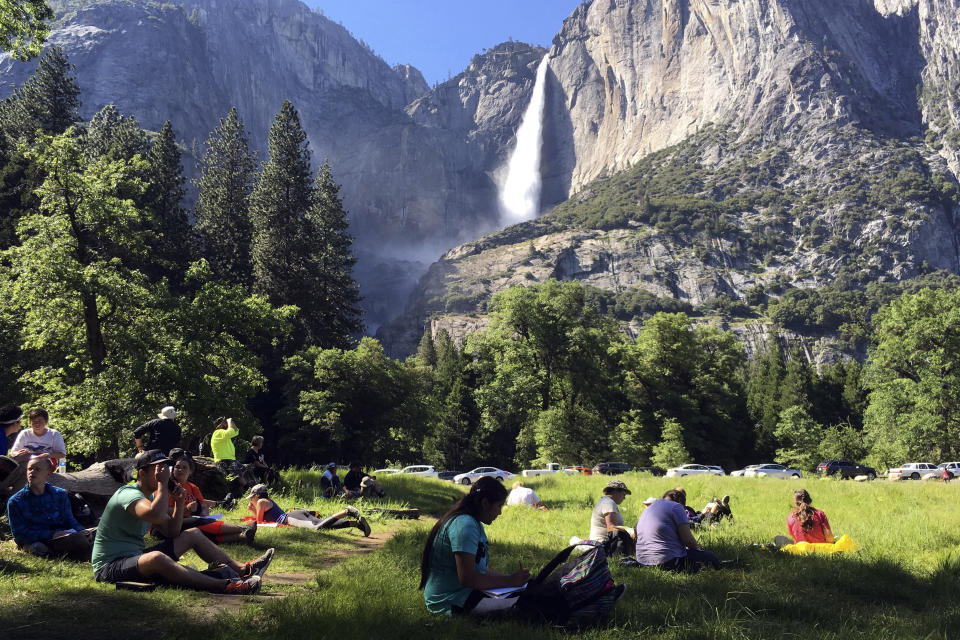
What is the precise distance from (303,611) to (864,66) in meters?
198

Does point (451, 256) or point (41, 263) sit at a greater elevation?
point (451, 256)

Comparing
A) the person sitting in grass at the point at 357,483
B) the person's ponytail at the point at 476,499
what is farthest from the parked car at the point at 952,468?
the person's ponytail at the point at 476,499

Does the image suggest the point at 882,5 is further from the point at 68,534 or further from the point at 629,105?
the point at 68,534

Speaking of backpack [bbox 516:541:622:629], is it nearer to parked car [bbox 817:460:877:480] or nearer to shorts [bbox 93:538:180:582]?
shorts [bbox 93:538:180:582]

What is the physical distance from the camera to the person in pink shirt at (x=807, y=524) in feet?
30.3

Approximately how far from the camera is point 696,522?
1165cm

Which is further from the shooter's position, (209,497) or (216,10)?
(216,10)

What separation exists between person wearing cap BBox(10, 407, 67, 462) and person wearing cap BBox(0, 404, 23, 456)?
153 millimetres

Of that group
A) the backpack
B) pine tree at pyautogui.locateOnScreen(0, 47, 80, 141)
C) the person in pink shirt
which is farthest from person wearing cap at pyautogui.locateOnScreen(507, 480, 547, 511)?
pine tree at pyautogui.locateOnScreen(0, 47, 80, 141)

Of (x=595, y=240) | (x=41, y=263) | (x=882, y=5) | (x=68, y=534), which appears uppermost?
(x=882, y=5)

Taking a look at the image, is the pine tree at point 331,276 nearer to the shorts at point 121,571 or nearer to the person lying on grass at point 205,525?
the person lying on grass at point 205,525

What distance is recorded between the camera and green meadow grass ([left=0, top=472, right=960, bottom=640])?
15.0 ft

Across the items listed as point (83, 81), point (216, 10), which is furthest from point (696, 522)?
point (216, 10)

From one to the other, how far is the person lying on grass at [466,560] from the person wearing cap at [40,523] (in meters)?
4.75
